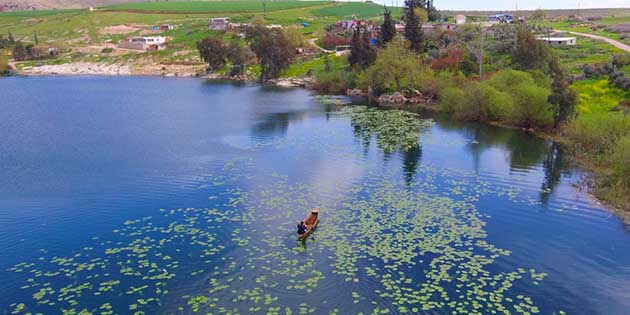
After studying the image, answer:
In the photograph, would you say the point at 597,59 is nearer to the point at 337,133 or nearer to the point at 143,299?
the point at 337,133

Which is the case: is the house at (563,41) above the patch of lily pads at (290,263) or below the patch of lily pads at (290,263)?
above

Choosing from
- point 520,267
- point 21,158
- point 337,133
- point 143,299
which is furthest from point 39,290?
point 337,133

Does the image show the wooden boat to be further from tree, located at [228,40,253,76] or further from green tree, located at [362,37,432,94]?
tree, located at [228,40,253,76]

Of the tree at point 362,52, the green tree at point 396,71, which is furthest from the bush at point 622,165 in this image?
the tree at point 362,52

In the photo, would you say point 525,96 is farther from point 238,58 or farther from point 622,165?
point 238,58

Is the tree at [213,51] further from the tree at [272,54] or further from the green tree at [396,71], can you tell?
the green tree at [396,71]

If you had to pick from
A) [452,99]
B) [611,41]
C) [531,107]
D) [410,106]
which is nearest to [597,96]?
[531,107]

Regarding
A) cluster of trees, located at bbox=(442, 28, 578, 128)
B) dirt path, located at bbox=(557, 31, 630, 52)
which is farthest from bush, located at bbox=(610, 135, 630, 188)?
dirt path, located at bbox=(557, 31, 630, 52)
